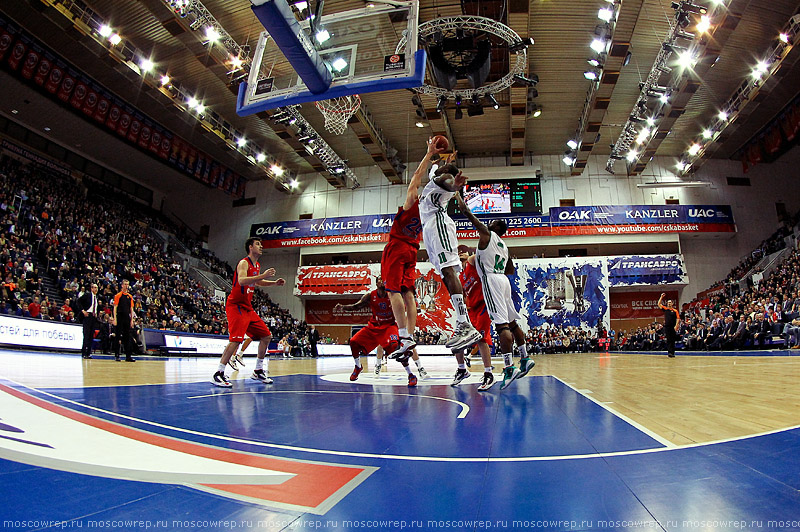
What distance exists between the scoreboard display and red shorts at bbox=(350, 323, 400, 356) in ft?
56.8

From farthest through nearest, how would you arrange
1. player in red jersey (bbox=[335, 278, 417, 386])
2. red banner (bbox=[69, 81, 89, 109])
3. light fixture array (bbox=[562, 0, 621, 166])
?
red banner (bbox=[69, 81, 89, 109])
light fixture array (bbox=[562, 0, 621, 166])
player in red jersey (bbox=[335, 278, 417, 386])

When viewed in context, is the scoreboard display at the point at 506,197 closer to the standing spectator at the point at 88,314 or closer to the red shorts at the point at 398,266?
the standing spectator at the point at 88,314

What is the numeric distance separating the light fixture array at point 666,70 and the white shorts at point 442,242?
475 inches

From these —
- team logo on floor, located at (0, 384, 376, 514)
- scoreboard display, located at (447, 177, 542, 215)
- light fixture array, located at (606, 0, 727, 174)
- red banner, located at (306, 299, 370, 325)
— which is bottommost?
team logo on floor, located at (0, 384, 376, 514)

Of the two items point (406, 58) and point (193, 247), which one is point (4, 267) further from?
point (193, 247)

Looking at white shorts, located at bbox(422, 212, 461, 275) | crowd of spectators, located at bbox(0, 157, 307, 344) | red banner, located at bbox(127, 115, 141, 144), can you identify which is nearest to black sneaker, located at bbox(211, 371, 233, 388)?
white shorts, located at bbox(422, 212, 461, 275)

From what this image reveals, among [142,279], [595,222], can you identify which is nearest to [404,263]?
[142,279]

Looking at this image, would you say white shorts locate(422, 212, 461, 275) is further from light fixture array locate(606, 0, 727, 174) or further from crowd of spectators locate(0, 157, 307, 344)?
light fixture array locate(606, 0, 727, 174)

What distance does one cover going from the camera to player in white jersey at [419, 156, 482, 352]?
13.1ft

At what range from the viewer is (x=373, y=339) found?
18.6 ft

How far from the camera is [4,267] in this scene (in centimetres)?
1115

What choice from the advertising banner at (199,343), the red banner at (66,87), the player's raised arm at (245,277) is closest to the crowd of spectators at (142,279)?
the advertising banner at (199,343)

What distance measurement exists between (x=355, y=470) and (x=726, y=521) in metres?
0.92

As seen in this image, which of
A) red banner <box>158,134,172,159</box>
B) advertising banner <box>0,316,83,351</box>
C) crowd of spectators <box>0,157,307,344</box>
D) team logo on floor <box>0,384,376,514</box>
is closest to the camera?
team logo on floor <box>0,384,376,514</box>
